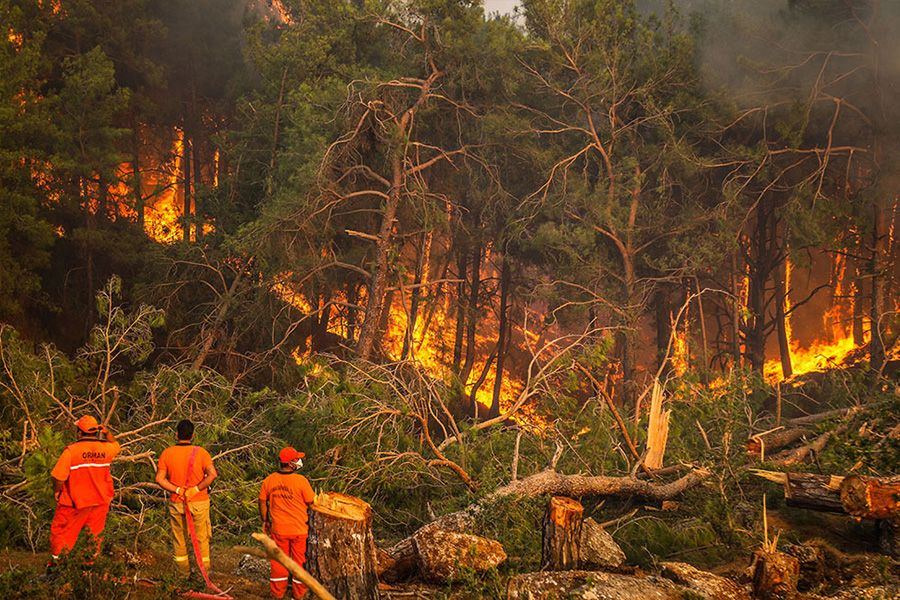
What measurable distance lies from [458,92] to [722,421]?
12.9 meters

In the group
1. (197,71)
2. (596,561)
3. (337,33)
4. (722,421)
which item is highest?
(197,71)

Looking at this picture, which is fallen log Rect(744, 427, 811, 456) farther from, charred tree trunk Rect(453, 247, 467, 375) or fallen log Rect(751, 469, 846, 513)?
charred tree trunk Rect(453, 247, 467, 375)

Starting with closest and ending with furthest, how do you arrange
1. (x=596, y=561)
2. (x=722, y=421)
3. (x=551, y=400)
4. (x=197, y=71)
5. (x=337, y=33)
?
(x=596, y=561)
(x=722, y=421)
(x=551, y=400)
(x=337, y=33)
(x=197, y=71)

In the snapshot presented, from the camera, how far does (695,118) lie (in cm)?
2022

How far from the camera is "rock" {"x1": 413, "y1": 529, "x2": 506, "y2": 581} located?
250 inches

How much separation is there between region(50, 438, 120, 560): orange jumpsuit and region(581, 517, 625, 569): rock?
4.10 metres

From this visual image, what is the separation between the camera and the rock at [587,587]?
5.50 meters

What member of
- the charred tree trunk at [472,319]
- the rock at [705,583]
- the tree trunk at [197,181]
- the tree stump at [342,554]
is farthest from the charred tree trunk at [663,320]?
the tree stump at [342,554]

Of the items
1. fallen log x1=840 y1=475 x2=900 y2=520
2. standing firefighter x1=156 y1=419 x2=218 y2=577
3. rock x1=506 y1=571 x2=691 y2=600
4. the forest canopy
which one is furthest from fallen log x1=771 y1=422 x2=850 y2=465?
standing firefighter x1=156 y1=419 x2=218 y2=577

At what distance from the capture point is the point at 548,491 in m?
8.79

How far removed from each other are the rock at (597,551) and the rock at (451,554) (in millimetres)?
838

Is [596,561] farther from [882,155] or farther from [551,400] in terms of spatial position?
[882,155]

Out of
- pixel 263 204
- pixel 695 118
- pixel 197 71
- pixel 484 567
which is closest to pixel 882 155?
pixel 695 118

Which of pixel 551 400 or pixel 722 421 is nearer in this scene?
pixel 722 421
